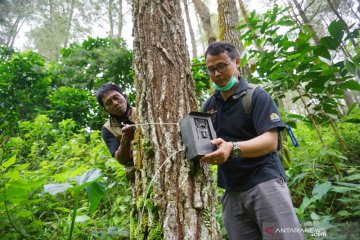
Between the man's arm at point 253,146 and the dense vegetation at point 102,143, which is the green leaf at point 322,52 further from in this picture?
the man's arm at point 253,146

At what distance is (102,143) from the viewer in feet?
16.3

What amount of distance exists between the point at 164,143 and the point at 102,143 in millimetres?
3450

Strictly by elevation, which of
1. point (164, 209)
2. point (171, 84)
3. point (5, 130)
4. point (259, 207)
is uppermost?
point (5, 130)

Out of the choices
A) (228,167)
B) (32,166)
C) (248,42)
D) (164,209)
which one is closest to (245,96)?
(228,167)

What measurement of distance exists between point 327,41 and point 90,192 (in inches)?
109

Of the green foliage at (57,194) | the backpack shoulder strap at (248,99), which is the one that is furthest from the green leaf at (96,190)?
the backpack shoulder strap at (248,99)

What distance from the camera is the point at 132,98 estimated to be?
6.96 meters

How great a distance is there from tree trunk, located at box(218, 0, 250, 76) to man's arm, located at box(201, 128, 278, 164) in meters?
4.02

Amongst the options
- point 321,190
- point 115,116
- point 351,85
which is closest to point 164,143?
point 115,116

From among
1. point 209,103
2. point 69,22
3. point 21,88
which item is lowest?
point 209,103

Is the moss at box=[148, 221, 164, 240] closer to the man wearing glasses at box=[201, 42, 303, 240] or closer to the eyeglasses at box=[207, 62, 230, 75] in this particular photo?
the man wearing glasses at box=[201, 42, 303, 240]

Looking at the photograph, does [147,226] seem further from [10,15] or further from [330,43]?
[10,15]

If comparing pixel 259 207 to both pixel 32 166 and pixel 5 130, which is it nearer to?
pixel 32 166

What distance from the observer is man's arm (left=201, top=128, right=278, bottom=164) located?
1551 millimetres
